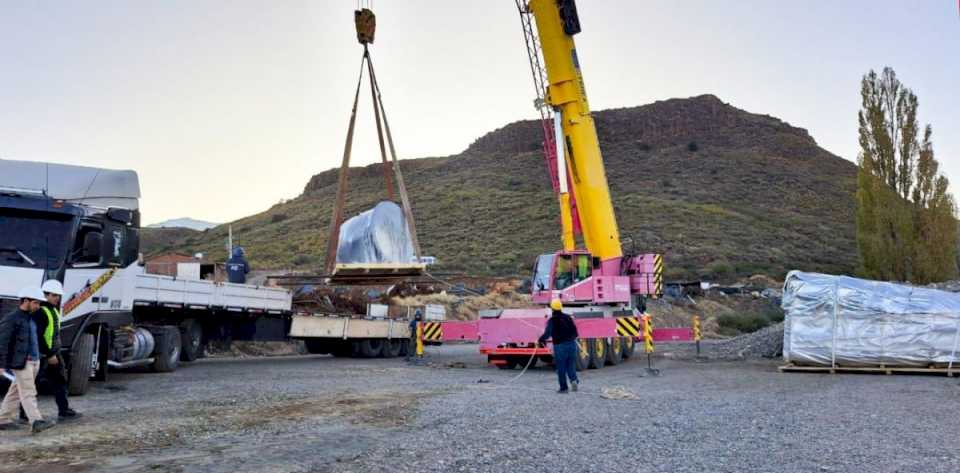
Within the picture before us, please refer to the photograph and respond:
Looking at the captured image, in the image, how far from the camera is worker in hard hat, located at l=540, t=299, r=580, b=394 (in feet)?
39.7

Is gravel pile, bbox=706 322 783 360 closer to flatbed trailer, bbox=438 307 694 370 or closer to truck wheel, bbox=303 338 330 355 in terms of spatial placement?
flatbed trailer, bbox=438 307 694 370

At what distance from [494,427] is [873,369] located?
10.0 meters

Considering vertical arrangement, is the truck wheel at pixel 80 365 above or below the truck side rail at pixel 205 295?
below

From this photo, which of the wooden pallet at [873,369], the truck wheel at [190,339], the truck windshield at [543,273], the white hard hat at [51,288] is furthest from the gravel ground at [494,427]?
the truck windshield at [543,273]

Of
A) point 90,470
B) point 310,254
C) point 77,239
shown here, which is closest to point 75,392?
point 77,239

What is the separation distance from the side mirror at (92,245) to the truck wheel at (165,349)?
419 cm

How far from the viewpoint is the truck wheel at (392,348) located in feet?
68.8

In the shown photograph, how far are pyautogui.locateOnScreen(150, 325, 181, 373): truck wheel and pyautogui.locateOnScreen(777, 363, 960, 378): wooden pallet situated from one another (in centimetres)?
1228

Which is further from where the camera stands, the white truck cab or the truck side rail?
the truck side rail

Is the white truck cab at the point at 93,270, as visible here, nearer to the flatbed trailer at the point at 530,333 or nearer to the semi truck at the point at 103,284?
the semi truck at the point at 103,284

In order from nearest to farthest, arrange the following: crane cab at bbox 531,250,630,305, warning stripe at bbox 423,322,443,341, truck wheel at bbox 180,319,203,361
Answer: truck wheel at bbox 180,319,203,361 < crane cab at bbox 531,250,630,305 < warning stripe at bbox 423,322,443,341

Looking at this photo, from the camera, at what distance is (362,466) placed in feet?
20.1

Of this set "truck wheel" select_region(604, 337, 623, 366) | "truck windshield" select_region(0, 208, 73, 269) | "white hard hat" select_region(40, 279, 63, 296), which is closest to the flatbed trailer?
"truck wheel" select_region(604, 337, 623, 366)

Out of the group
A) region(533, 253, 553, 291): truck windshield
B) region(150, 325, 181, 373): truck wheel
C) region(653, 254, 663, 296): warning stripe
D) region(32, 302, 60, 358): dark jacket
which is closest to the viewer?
region(32, 302, 60, 358): dark jacket
